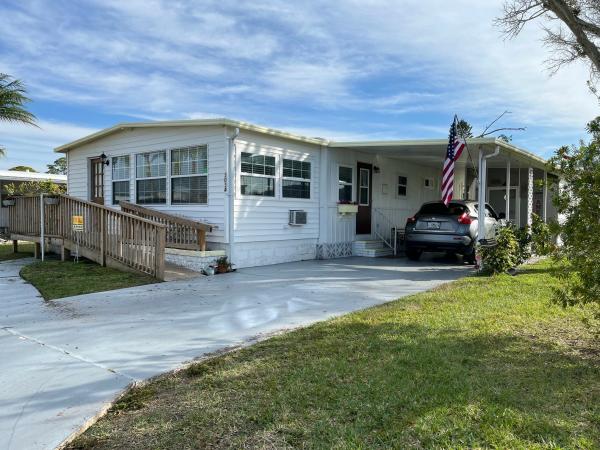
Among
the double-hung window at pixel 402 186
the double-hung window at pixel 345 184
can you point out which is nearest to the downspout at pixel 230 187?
the double-hung window at pixel 345 184

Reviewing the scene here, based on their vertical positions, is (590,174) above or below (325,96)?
below

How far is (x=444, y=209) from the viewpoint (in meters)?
11.3

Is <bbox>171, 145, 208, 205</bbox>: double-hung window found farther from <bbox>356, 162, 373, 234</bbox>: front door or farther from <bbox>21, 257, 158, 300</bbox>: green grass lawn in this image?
<bbox>356, 162, 373, 234</bbox>: front door

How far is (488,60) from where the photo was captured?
13.9m

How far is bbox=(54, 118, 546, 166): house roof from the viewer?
9.96 m

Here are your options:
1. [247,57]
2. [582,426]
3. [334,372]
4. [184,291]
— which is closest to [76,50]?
[247,57]

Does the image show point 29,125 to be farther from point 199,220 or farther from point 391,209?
point 391,209

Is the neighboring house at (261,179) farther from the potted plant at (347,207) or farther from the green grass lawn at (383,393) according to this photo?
the green grass lawn at (383,393)

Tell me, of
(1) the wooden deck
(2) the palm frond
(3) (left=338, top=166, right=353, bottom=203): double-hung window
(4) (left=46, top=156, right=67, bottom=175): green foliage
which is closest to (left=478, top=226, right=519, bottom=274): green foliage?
(3) (left=338, top=166, right=353, bottom=203): double-hung window

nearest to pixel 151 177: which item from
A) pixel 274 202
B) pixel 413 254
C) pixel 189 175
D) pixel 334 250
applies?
pixel 189 175

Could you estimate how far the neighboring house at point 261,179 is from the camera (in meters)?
10.1

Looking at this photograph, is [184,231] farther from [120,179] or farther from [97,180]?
[97,180]

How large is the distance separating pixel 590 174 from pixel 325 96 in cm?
1875

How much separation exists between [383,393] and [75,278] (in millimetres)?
7161
